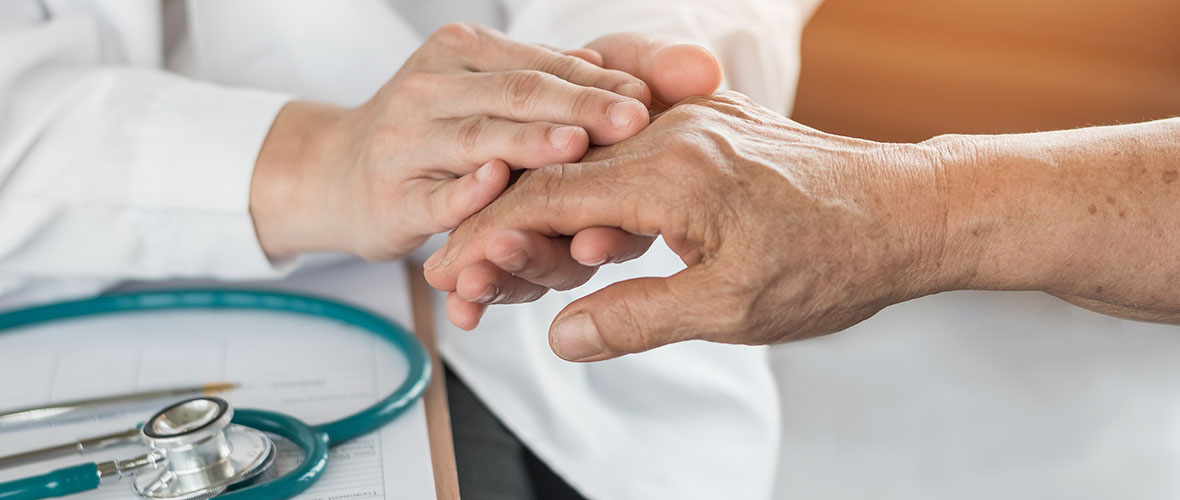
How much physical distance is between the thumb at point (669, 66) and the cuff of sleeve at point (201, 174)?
0.38m

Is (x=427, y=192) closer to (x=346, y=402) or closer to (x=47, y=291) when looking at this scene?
(x=346, y=402)

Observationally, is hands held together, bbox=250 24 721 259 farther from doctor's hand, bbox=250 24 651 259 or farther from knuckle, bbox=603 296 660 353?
knuckle, bbox=603 296 660 353

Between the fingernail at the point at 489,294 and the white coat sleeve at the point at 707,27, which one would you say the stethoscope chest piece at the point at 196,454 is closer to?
the fingernail at the point at 489,294

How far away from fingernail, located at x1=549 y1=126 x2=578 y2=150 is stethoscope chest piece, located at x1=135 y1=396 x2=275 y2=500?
1.06 feet

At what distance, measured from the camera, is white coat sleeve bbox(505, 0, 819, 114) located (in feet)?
3.99

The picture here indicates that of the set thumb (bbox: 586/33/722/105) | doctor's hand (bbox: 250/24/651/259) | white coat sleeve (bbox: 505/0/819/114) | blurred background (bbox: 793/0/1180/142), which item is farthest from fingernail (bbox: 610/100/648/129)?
blurred background (bbox: 793/0/1180/142)

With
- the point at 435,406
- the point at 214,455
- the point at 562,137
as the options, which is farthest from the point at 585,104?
the point at 214,455

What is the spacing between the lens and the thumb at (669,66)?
0.88 meters

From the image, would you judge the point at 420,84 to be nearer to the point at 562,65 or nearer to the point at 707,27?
the point at 562,65

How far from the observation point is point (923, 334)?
1278 mm

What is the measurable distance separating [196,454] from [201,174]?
1.28ft

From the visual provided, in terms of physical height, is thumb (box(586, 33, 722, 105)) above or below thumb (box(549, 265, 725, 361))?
above

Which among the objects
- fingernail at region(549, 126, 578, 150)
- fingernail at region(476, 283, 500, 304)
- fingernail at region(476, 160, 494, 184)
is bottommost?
fingernail at region(476, 283, 500, 304)

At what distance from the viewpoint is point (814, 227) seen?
70cm
